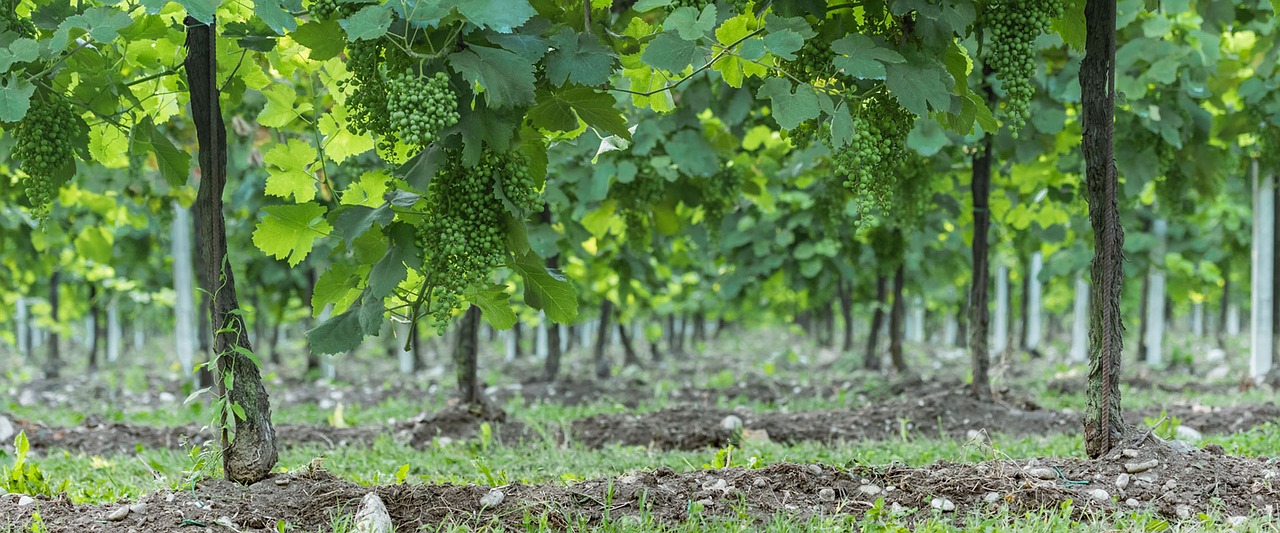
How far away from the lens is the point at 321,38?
8.16 ft

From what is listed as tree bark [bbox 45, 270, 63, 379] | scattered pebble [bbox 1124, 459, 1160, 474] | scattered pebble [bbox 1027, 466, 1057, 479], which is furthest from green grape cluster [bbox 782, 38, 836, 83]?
tree bark [bbox 45, 270, 63, 379]

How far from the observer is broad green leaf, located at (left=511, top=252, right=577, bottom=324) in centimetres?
291

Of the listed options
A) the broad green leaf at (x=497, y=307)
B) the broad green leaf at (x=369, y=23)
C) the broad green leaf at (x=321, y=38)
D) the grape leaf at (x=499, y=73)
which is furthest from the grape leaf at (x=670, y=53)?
the broad green leaf at (x=497, y=307)

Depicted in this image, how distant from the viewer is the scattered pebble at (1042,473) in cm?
334

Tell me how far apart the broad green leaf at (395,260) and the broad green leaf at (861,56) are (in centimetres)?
130

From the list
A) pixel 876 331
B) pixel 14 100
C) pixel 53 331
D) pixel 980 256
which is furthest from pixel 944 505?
pixel 53 331

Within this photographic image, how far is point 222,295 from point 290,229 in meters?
0.39

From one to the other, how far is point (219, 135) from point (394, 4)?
1271mm

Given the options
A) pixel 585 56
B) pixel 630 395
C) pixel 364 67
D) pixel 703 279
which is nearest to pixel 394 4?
pixel 364 67

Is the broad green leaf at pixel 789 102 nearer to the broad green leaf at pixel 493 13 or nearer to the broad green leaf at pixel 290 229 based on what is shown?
the broad green leaf at pixel 493 13

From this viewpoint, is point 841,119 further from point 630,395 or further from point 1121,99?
point 630,395

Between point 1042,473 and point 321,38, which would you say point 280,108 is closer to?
point 321,38

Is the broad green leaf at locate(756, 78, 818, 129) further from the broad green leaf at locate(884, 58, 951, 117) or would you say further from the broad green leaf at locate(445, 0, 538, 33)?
the broad green leaf at locate(445, 0, 538, 33)

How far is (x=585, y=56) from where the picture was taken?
2.61 meters
